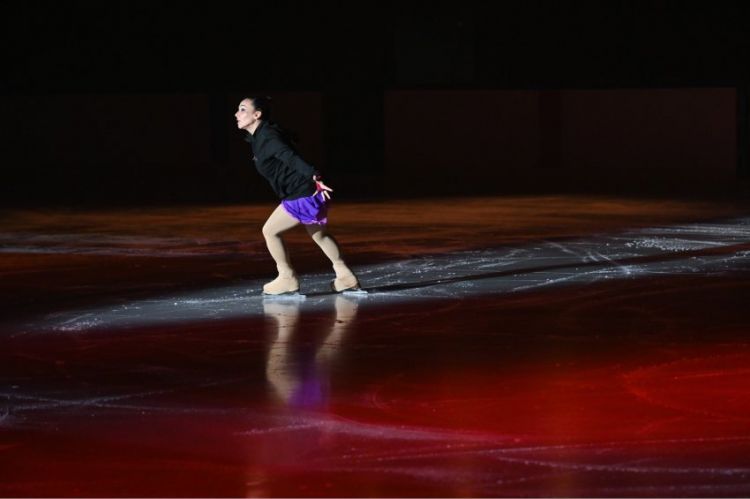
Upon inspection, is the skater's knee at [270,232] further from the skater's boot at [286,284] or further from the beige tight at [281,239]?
the skater's boot at [286,284]

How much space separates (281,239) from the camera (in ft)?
41.9

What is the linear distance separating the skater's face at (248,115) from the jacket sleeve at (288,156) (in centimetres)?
23

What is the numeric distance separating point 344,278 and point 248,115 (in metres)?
1.59

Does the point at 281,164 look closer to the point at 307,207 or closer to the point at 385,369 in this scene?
the point at 307,207

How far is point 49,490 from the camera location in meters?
6.57

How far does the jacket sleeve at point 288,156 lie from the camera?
12398 mm

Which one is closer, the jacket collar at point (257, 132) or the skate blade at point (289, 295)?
the jacket collar at point (257, 132)

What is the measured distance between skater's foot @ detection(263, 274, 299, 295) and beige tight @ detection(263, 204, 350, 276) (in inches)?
1.6

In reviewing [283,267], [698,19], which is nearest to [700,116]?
[698,19]

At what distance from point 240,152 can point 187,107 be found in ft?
5.18

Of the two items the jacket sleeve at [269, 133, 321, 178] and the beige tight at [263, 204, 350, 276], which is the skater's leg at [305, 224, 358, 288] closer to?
the beige tight at [263, 204, 350, 276]

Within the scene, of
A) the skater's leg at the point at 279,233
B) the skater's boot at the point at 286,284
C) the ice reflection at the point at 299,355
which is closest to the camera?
the ice reflection at the point at 299,355

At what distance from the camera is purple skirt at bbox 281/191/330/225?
12531 mm

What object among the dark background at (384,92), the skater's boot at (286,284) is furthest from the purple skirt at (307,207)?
the dark background at (384,92)
